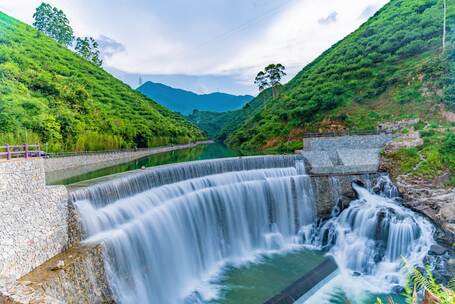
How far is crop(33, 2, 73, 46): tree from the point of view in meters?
71.8

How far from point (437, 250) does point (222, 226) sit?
989 centimetres

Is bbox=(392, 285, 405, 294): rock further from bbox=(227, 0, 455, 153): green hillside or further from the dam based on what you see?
bbox=(227, 0, 455, 153): green hillside

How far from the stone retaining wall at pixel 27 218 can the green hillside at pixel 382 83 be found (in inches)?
1017

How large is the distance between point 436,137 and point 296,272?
13.9m

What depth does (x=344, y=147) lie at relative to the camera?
21.9 m

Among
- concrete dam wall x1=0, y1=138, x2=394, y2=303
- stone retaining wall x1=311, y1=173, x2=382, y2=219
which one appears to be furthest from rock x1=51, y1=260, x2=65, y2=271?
stone retaining wall x1=311, y1=173, x2=382, y2=219

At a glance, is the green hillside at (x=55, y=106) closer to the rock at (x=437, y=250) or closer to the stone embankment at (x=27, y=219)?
the stone embankment at (x=27, y=219)

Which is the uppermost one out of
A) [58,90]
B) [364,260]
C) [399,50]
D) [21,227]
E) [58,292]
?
[399,50]

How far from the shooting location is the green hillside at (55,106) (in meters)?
25.1

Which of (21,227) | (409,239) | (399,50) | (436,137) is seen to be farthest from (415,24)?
(21,227)

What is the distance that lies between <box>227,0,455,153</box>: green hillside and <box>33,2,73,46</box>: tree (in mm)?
64461

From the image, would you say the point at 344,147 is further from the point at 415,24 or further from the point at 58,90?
the point at 58,90

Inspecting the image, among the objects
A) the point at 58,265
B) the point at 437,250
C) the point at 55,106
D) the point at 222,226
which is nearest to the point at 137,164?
the point at 55,106

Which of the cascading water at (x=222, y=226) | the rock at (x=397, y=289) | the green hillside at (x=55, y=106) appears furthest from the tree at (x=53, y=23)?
the rock at (x=397, y=289)
